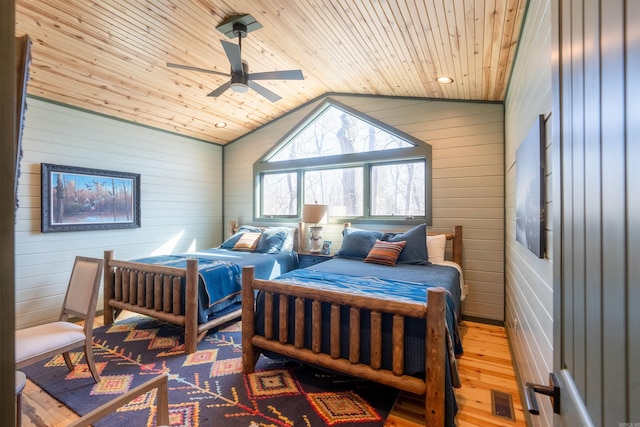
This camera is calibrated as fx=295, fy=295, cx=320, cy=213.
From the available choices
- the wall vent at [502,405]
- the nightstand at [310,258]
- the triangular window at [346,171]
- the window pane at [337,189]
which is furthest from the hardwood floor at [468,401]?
the window pane at [337,189]

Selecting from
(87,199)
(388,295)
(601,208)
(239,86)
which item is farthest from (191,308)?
(601,208)

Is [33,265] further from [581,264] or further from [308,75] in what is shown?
[581,264]

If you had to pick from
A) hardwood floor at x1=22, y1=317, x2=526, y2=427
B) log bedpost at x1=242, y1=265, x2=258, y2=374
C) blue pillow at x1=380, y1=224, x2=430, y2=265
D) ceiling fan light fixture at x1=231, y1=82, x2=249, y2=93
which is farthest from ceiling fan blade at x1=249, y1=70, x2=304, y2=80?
hardwood floor at x1=22, y1=317, x2=526, y2=427

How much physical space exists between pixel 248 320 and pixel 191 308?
729 millimetres

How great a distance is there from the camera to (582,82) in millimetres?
583

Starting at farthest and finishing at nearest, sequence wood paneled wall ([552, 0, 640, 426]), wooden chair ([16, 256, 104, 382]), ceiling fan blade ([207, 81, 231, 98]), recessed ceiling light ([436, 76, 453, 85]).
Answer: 1. recessed ceiling light ([436, 76, 453, 85])
2. ceiling fan blade ([207, 81, 231, 98])
3. wooden chair ([16, 256, 104, 382])
4. wood paneled wall ([552, 0, 640, 426])

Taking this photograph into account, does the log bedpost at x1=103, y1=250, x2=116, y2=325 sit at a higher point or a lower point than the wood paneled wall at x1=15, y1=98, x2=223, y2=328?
lower

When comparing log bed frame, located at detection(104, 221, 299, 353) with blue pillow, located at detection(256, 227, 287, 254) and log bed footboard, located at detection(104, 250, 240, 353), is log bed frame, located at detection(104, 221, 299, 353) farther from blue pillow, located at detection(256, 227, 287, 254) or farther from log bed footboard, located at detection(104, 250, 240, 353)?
blue pillow, located at detection(256, 227, 287, 254)

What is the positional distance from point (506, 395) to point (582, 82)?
2.37m

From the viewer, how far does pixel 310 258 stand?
430 cm

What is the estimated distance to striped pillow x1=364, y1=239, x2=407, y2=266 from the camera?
325cm

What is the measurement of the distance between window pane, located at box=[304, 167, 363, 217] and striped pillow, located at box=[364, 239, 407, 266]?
3.50ft

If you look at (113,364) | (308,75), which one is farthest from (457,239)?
(113,364)

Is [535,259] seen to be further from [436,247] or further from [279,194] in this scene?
[279,194]
